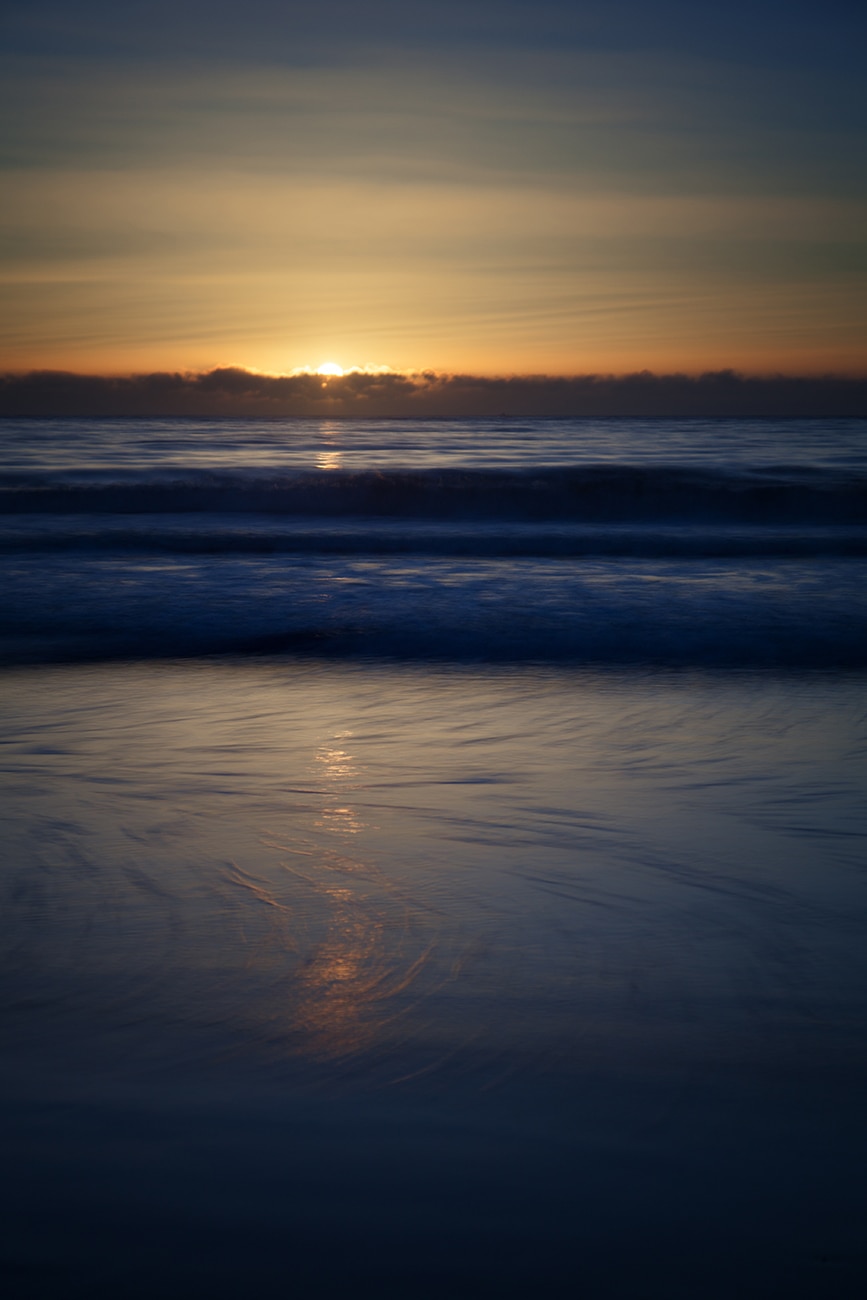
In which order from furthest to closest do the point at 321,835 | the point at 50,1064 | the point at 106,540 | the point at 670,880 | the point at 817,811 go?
the point at 106,540
the point at 817,811
the point at 321,835
the point at 670,880
the point at 50,1064

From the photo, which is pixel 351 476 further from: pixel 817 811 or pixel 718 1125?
pixel 718 1125

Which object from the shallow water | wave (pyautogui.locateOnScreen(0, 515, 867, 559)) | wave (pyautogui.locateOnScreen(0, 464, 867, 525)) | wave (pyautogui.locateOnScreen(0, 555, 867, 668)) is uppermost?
wave (pyautogui.locateOnScreen(0, 464, 867, 525))

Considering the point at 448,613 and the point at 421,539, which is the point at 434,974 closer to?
the point at 448,613

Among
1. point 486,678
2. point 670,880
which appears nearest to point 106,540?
point 486,678

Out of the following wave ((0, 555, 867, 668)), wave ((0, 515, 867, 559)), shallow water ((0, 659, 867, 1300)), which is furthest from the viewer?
wave ((0, 515, 867, 559))

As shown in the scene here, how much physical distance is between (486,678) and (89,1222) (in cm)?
480

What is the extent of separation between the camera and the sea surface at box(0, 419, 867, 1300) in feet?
5.12

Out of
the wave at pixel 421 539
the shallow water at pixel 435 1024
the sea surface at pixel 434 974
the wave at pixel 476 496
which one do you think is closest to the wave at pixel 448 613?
the sea surface at pixel 434 974

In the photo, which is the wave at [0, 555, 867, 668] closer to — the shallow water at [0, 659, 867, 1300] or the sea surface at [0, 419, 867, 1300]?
the sea surface at [0, 419, 867, 1300]

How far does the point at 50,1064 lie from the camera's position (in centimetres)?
197

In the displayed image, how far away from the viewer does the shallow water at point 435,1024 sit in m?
1.55

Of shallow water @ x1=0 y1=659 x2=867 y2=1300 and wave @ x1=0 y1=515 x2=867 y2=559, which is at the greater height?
wave @ x1=0 y1=515 x2=867 y2=559

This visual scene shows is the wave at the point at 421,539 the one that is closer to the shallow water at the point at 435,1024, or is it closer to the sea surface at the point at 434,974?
the sea surface at the point at 434,974

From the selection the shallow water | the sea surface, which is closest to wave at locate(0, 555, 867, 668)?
the sea surface
